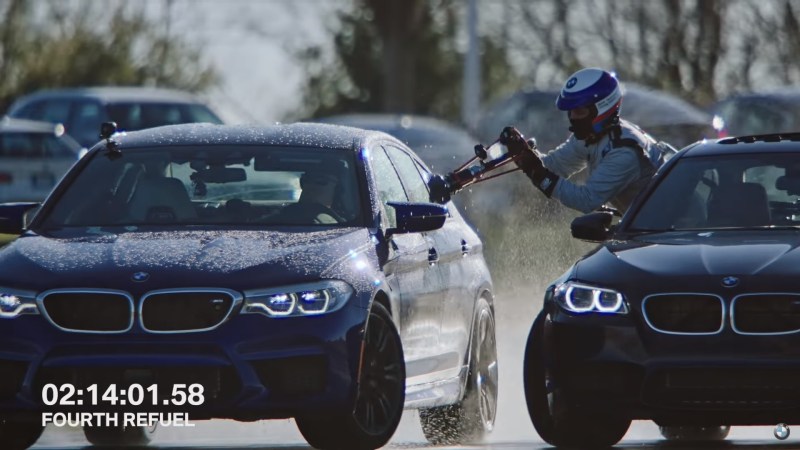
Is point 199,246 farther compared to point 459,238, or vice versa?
point 459,238

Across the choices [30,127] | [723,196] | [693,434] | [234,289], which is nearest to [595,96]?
[723,196]

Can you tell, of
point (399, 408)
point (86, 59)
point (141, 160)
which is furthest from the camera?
point (86, 59)

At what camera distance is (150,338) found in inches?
341

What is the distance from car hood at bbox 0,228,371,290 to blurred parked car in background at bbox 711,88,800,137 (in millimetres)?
14593

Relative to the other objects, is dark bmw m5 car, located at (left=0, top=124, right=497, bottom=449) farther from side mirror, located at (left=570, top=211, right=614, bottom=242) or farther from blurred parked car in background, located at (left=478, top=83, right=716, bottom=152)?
blurred parked car in background, located at (left=478, top=83, right=716, bottom=152)

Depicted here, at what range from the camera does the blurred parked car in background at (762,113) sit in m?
23.8

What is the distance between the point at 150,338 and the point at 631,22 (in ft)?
129

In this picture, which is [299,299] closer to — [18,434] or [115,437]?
[18,434]

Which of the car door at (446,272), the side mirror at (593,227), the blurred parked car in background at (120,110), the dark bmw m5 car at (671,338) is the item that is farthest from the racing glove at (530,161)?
the blurred parked car in background at (120,110)

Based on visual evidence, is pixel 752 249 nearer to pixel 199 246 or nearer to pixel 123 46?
pixel 199 246

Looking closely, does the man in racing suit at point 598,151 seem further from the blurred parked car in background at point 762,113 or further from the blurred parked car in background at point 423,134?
the blurred parked car in background at point 423,134

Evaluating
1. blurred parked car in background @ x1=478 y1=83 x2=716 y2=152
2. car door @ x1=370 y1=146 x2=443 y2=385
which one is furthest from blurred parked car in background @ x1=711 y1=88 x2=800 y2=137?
car door @ x1=370 y1=146 x2=443 y2=385

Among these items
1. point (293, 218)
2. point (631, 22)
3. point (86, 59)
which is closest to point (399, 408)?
point (293, 218)

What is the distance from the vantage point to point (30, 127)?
1133 inches
